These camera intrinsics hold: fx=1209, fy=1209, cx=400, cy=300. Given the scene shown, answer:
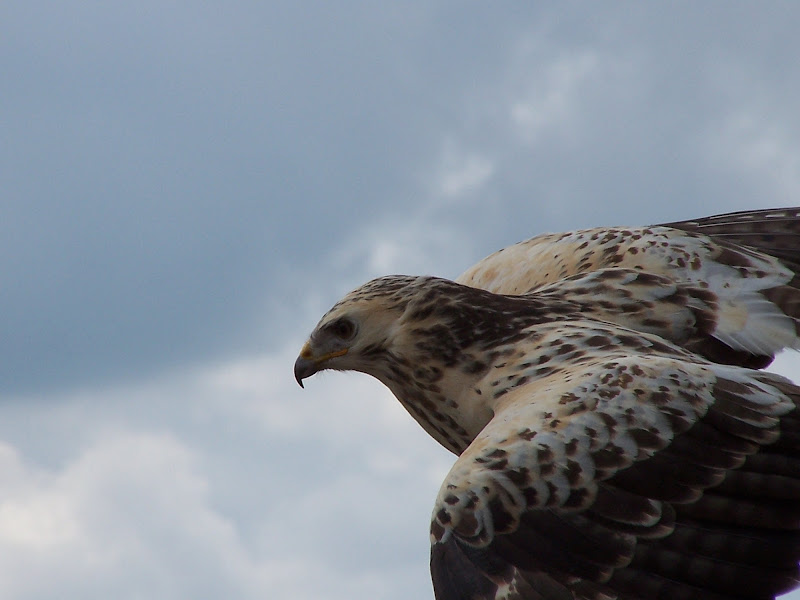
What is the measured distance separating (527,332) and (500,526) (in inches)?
57.6

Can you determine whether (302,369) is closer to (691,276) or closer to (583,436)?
(583,436)

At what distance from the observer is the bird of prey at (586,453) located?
201 inches

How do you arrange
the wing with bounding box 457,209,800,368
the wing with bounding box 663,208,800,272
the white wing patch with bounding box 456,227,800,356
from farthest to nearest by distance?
the wing with bounding box 663,208,800,272 < the white wing patch with bounding box 456,227,800,356 < the wing with bounding box 457,209,800,368

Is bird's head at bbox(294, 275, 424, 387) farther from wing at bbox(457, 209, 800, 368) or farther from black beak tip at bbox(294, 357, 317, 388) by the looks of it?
wing at bbox(457, 209, 800, 368)

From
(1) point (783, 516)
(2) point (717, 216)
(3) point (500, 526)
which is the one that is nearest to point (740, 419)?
(1) point (783, 516)

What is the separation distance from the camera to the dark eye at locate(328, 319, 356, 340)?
6.81 metres

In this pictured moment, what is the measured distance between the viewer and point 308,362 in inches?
273

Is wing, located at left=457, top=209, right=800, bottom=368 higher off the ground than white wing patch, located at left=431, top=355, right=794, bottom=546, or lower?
higher

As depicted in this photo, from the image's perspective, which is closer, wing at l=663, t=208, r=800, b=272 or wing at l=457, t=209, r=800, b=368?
wing at l=457, t=209, r=800, b=368

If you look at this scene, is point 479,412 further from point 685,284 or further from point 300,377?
point 685,284

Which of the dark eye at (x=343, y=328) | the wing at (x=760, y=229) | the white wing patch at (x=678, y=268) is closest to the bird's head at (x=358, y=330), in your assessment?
the dark eye at (x=343, y=328)

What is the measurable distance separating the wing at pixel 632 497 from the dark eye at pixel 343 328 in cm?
150

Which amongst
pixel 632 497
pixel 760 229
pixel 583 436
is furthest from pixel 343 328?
pixel 760 229

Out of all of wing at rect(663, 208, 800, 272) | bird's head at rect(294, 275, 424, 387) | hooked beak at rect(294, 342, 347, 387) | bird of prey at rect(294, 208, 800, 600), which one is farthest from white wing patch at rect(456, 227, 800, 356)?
hooked beak at rect(294, 342, 347, 387)
